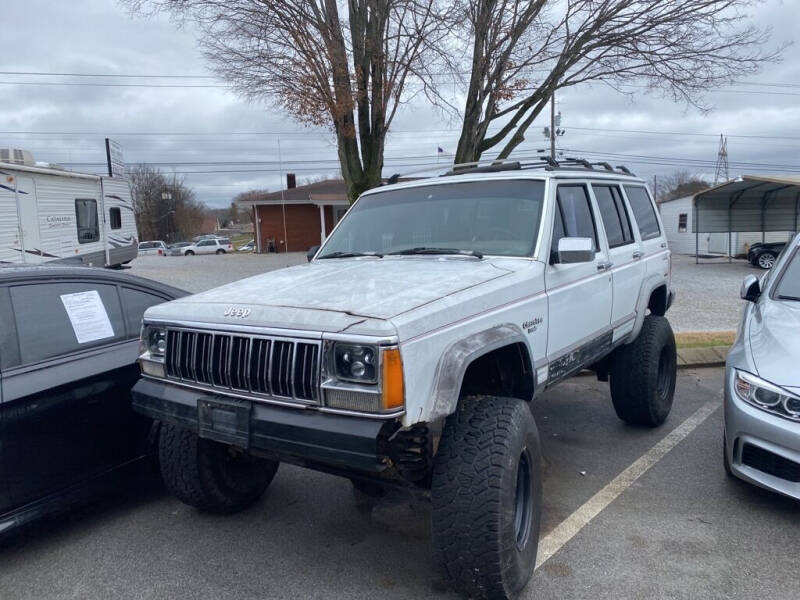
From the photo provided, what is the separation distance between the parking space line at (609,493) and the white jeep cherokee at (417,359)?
471mm

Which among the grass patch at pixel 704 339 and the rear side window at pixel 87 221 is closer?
the grass patch at pixel 704 339

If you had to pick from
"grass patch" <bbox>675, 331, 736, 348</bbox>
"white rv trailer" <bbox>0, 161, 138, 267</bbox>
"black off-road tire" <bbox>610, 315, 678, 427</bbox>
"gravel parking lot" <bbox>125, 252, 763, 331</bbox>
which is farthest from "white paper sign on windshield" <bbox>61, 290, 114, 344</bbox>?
"white rv trailer" <bbox>0, 161, 138, 267</bbox>

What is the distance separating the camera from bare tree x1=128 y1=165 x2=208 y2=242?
62.9 m

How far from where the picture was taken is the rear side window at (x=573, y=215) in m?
4.03

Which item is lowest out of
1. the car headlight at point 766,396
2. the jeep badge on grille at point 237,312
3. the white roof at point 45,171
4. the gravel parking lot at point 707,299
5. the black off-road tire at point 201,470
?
the gravel parking lot at point 707,299

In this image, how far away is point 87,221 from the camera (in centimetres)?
1511

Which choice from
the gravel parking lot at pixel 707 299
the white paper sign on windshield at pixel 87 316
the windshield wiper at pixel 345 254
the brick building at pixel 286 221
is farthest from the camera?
the brick building at pixel 286 221

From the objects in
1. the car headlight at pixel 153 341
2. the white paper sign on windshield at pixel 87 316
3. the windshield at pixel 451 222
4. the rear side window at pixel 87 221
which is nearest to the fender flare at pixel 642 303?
the windshield at pixel 451 222

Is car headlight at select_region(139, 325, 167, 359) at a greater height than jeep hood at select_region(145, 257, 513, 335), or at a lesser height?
lesser

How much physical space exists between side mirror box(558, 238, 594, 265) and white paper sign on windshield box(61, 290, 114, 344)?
2760 mm

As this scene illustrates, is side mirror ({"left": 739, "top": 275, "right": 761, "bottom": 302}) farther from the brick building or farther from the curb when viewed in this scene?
the brick building

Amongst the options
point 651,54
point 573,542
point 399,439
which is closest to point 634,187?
point 573,542

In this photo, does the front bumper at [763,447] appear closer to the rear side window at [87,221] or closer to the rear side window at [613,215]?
the rear side window at [613,215]

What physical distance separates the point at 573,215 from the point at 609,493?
6.02ft
